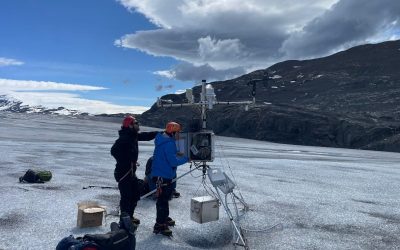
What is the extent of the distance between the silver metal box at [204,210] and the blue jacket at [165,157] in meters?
0.84

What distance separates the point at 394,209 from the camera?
11656mm

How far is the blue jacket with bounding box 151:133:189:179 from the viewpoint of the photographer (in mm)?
8203

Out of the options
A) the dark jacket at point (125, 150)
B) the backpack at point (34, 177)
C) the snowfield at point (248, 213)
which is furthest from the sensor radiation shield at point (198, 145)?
the backpack at point (34, 177)

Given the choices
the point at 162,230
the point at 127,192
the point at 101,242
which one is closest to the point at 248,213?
the point at 162,230

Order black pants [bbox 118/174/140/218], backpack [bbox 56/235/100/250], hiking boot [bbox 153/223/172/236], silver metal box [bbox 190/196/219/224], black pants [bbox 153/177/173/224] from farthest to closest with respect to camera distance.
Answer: silver metal box [bbox 190/196/219/224] → black pants [bbox 118/174/140/218] → black pants [bbox 153/177/173/224] → hiking boot [bbox 153/223/172/236] → backpack [bbox 56/235/100/250]

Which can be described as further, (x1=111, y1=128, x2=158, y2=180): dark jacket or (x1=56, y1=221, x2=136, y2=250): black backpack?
(x1=111, y1=128, x2=158, y2=180): dark jacket

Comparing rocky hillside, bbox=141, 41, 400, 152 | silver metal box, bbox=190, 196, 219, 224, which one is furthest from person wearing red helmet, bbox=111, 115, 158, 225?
rocky hillside, bbox=141, 41, 400, 152

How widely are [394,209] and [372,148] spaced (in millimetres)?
60496

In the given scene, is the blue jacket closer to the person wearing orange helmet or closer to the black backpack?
the person wearing orange helmet

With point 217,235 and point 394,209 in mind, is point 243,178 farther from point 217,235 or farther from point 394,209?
point 217,235

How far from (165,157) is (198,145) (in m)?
0.98

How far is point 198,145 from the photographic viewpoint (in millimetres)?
8977

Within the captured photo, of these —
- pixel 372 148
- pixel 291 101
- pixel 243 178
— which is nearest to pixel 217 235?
pixel 243 178

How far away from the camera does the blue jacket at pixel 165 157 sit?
820 centimetres
